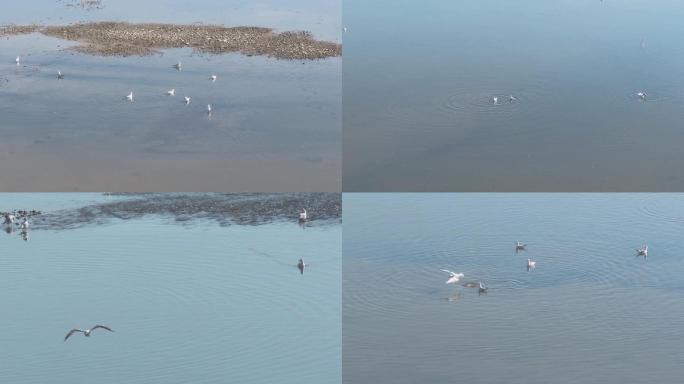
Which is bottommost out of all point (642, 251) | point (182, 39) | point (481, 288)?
point (481, 288)

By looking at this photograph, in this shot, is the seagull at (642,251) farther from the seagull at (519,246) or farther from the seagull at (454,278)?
the seagull at (454,278)

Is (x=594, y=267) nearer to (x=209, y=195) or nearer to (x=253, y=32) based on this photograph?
(x=209, y=195)

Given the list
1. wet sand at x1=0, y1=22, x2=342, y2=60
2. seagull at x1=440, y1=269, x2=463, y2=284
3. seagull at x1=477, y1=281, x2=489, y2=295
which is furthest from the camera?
wet sand at x1=0, y1=22, x2=342, y2=60

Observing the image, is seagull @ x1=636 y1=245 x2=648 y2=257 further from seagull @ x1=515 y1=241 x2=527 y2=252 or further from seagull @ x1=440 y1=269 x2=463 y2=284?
seagull @ x1=440 y1=269 x2=463 y2=284

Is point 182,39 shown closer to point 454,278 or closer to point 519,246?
point 519,246

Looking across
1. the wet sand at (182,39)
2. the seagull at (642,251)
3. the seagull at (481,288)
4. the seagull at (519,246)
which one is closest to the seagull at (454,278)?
the seagull at (481,288)

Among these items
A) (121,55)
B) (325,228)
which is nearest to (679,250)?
(325,228)

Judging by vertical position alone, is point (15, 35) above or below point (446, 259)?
above

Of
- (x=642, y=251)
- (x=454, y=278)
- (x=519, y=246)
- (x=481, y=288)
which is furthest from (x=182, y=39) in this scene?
(x=642, y=251)

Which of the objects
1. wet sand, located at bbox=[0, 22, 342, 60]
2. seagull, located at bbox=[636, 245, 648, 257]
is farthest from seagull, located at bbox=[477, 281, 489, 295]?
wet sand, located at bbox=[0, 22, 342, 60]
